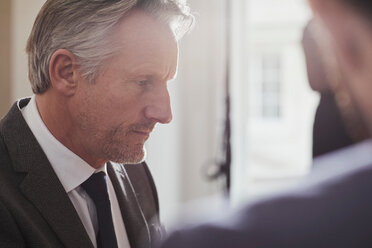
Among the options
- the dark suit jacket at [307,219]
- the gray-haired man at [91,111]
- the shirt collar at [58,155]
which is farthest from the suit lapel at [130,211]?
the dark suit jacket at [307,219]

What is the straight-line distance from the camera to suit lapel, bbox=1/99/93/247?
80 cm

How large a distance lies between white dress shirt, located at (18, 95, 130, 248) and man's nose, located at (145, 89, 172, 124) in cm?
17

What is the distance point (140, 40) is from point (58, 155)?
270 mm

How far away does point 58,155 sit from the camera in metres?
0.89

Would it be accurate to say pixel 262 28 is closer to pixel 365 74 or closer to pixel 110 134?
pixel 110 134

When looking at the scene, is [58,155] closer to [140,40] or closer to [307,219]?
[140,40]

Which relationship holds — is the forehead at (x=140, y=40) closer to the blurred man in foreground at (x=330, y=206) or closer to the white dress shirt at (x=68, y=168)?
the white dress shirt at (x=68, y=168)

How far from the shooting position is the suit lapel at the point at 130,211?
3.19ft

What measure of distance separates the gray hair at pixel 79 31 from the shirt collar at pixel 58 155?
8cm

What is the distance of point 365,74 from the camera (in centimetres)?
26

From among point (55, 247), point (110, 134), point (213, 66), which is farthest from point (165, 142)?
point (55, 247)

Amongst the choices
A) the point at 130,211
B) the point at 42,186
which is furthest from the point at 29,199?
the point at 130,211

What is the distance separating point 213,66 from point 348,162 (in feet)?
6.27

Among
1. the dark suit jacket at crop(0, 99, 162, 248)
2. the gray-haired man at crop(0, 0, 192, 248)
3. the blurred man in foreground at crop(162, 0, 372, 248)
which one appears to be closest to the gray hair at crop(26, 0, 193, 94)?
the gray-haired man at crop(0, 0, 192, 248)
